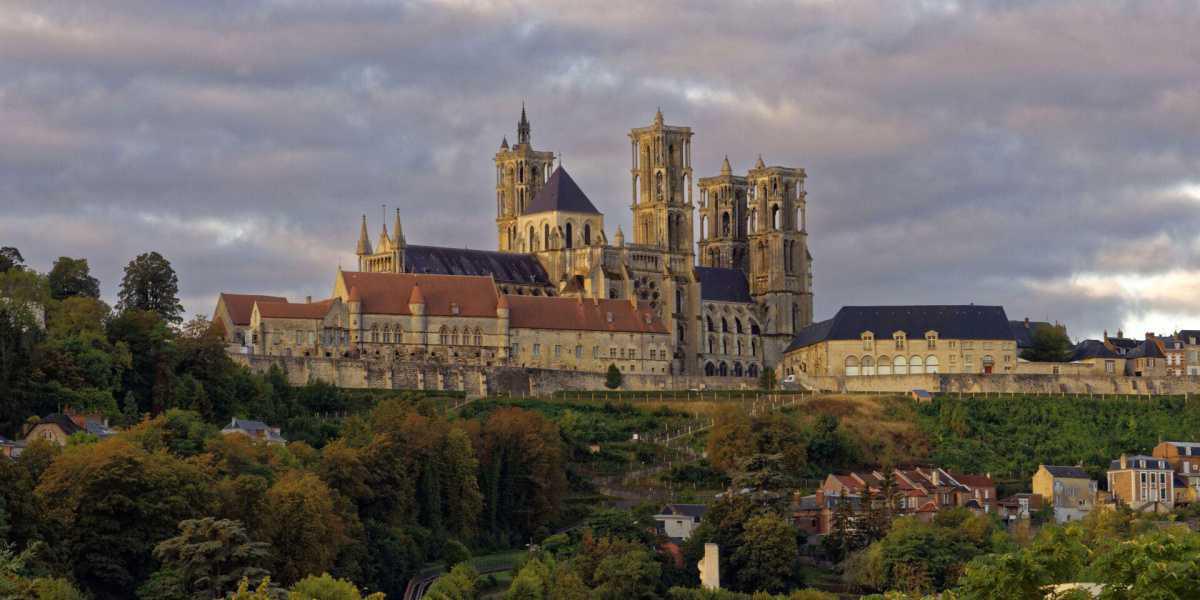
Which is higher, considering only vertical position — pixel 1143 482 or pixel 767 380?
pixel 767 380

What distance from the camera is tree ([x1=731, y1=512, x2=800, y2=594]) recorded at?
88.6 metres

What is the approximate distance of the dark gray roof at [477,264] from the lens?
131375 millimetres

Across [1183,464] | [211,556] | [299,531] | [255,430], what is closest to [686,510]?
[255,430]

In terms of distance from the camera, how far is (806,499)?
335ft

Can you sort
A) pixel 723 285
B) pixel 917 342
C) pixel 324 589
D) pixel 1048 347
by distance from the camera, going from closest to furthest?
1. pixel 324 589
2. pixel 917 342
3. pixel 1048 347
4. pixel 723 285

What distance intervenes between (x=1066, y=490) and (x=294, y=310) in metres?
36.2

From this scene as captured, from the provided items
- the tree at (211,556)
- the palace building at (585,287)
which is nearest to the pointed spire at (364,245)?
the palace building at (585,287)

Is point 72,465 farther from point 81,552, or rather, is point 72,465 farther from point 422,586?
point 422,586

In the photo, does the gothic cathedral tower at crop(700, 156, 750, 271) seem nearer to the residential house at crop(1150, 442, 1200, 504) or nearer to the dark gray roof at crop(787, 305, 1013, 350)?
the dark gray roof at crop(787, 305, 1013, 350)

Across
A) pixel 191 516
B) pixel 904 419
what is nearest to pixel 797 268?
pixel 904 419

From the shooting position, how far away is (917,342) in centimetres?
13075

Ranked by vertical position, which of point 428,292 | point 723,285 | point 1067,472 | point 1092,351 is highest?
point 723,285

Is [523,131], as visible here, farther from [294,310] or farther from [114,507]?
[114,507]

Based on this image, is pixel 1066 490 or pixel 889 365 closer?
pixel 1066 490
